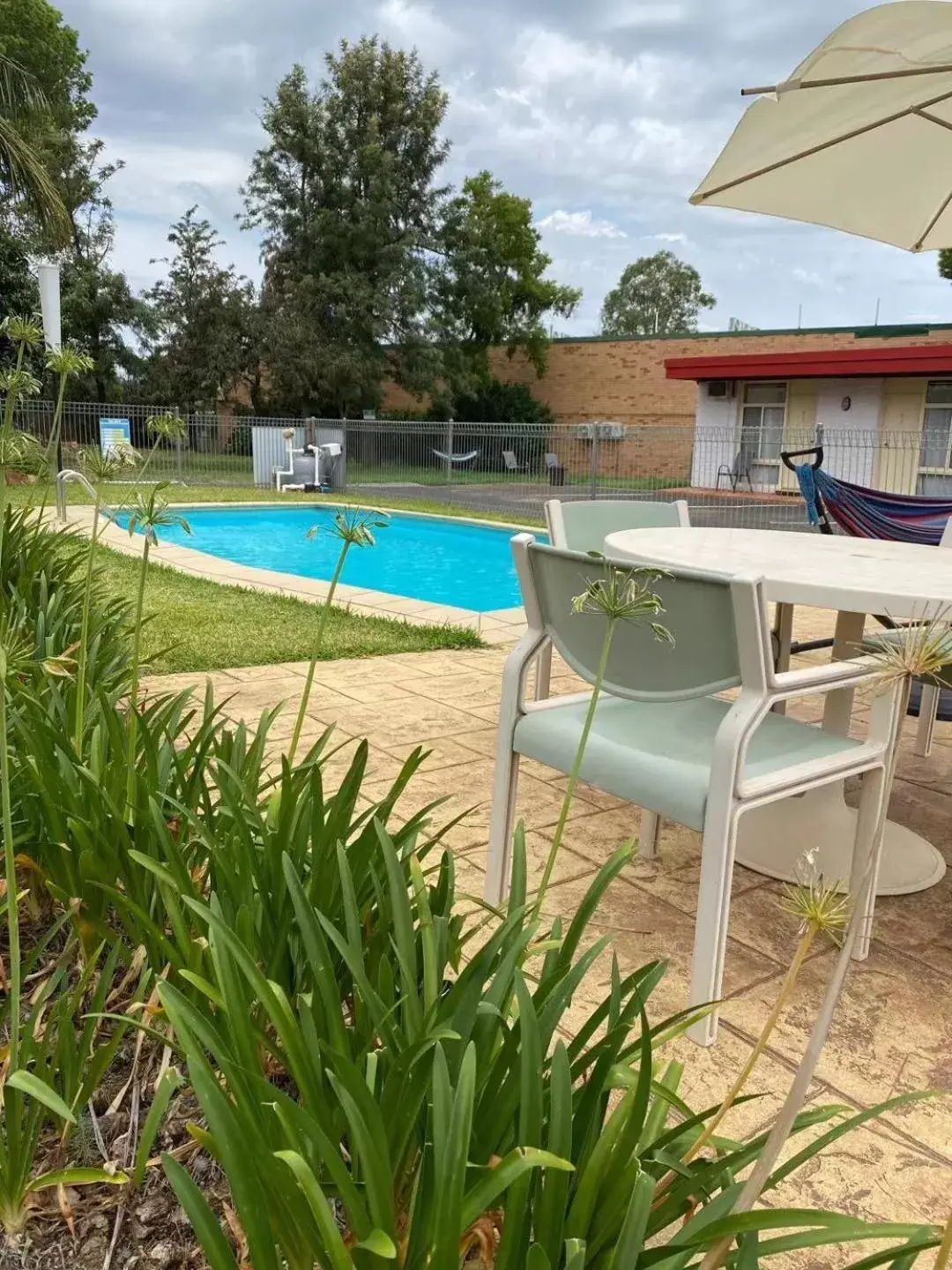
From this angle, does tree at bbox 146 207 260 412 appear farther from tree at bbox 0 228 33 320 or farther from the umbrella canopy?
the umbrella canopy

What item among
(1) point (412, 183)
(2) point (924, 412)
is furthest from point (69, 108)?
(2) point (924, 412)

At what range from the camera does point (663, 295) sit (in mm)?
57969

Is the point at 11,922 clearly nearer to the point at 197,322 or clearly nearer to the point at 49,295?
the point at 49,295

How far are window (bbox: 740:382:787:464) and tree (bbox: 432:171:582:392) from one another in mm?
8152

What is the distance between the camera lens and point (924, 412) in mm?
16859

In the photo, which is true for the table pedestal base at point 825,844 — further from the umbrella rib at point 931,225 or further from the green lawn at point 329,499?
the green lawn at point 329,499

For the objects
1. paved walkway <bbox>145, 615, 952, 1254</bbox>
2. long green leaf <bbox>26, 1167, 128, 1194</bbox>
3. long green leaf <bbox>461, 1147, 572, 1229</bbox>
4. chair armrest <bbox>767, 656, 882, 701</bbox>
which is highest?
chair armrest <bbox>767, 656, 882, 701</bbox>

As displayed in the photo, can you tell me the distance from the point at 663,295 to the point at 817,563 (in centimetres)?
5992

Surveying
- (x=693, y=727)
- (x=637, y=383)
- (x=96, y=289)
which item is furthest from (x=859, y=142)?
(x=96, y=289)

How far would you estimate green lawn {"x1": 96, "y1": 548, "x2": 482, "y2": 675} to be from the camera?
4.51 meters

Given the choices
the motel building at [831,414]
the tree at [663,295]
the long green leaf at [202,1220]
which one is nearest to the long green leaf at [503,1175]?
the long green leaf at [202,1220]

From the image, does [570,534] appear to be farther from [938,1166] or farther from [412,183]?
[412,183]

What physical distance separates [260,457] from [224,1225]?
17.3 m

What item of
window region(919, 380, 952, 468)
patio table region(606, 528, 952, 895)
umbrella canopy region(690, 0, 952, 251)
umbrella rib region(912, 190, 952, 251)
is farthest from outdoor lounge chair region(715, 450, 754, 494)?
patio table region(606, 528, 952, 895)
